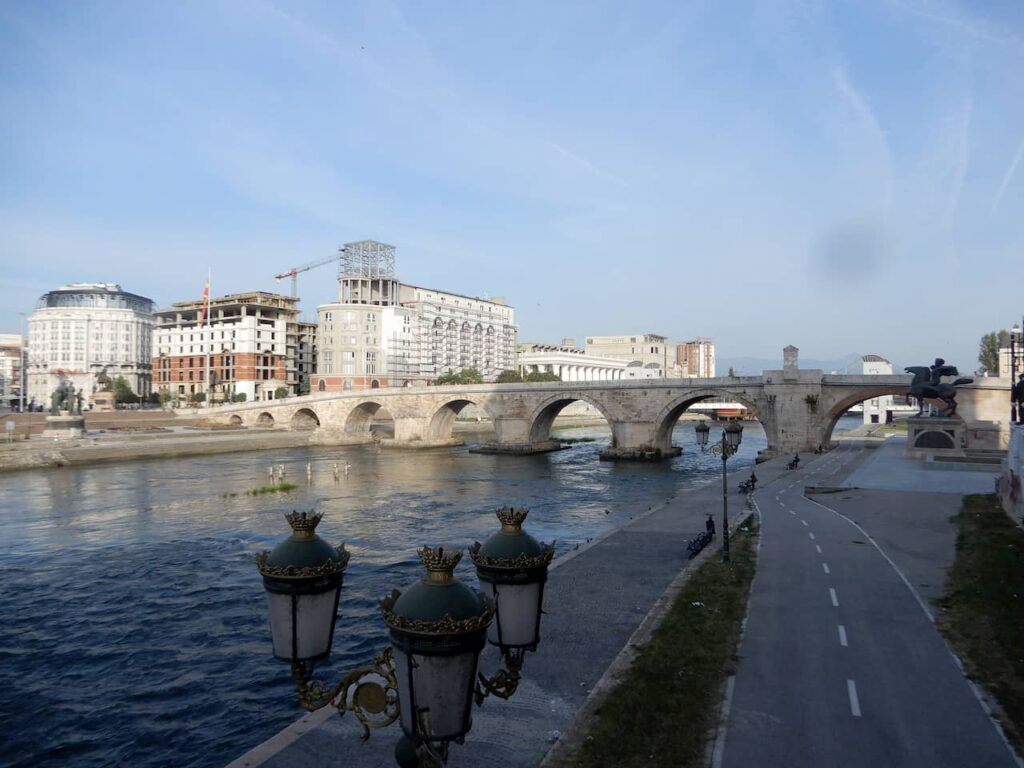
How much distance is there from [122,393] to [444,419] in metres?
62.5

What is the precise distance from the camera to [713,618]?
14336 millimetres

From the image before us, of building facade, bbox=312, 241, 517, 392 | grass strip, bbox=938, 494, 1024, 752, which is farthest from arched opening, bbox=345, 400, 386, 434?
grass strip, bbox=938, 494, 1024, 752

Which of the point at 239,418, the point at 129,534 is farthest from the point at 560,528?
the point at 239,418

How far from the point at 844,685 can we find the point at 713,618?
11.2 ft

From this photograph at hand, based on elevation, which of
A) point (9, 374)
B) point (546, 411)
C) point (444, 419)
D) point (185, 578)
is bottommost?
point (185, 578)

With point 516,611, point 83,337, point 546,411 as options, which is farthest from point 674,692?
point 83,337

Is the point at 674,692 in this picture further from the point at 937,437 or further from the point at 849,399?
the point at 849,399

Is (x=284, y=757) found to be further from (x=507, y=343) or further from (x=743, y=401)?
(x=507, y=343)

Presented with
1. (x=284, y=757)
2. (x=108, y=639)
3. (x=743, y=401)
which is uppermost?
(x=743, y=401)

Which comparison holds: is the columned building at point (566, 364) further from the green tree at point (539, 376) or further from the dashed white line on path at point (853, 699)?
the dashed white line on path at point (853, 699)

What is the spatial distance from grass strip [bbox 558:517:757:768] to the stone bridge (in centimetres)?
4127

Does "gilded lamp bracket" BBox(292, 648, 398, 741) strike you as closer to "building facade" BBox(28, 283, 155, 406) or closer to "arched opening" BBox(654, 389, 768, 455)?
"arched opening" BBox(654, 389, 768, 455)

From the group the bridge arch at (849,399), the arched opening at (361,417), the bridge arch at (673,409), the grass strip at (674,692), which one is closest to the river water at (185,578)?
the grass strip at (674,692)

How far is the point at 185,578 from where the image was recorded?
74.3 ft
